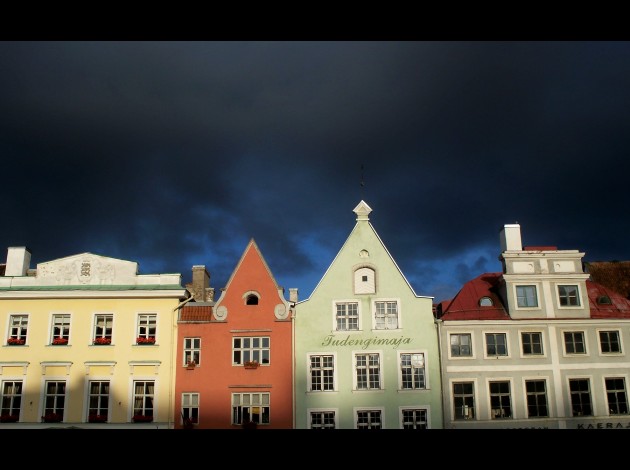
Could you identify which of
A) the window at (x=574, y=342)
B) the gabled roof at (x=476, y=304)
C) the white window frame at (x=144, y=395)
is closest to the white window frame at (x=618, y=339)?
the window at (x=574, y=342)

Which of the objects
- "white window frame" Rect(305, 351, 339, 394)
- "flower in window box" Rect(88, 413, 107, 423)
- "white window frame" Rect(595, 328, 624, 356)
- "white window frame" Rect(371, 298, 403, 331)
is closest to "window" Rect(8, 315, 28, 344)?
"flower in window box" Rect(88, 413, 107, 423)

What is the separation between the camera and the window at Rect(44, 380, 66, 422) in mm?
32531

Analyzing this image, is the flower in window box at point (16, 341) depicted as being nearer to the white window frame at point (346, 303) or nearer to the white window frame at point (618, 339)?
the white window frame at point (346, 303)

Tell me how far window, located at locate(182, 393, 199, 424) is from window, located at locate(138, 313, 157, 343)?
12.1 ft

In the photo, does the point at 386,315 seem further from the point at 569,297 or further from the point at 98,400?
the point at 98,400

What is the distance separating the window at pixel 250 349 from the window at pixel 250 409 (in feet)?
5.97

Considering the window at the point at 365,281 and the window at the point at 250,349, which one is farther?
the window at the point at 365,281

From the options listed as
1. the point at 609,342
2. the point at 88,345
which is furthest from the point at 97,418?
the point at 609,342

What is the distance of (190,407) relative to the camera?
32.8 m

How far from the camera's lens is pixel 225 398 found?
32812mm

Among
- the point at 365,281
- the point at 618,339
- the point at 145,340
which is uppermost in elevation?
the point at 365,281

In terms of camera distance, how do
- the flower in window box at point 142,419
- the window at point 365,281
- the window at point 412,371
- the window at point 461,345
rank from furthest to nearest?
the window at point 365,281
the window at point 461,345
the window at point 412,371
the flower in window box at point 142,419

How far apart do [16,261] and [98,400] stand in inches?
399

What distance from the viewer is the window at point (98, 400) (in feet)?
107
